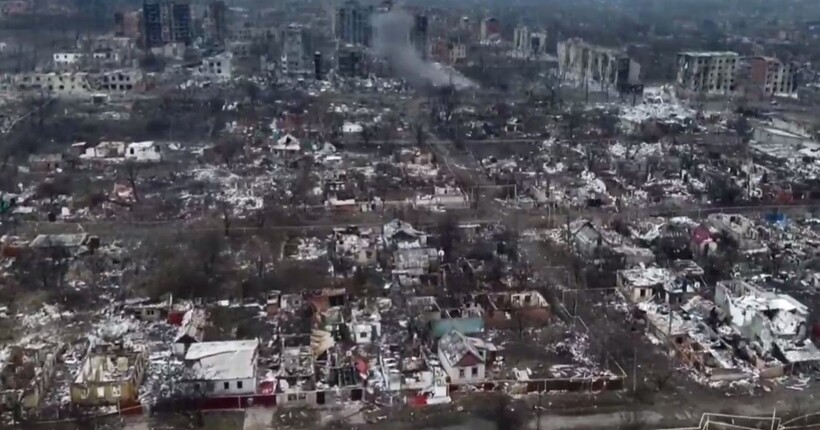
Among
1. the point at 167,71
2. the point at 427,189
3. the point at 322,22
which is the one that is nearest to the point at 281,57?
the point at 167,71

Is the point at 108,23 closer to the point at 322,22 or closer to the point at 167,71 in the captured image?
the point at 322,22

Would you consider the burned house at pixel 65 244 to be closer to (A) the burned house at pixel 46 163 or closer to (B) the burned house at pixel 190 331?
(B) the burned house at pixel 190 331

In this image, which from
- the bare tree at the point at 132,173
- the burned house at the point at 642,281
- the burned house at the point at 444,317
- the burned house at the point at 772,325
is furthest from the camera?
the bare tree at the point at 132,173

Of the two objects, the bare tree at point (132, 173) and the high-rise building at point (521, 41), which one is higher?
the high-rise building at point (521, 41)

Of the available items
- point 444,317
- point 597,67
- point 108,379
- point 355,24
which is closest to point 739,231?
point 444,317

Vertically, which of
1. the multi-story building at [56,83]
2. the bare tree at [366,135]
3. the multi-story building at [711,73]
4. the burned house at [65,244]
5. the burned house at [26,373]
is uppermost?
the multi-story building at [711,73]

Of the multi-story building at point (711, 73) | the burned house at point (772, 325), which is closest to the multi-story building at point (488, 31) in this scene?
the multi-story building at point (711, 73)

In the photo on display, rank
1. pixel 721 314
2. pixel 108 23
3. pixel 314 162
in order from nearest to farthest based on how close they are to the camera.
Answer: pixel 721 314
pixel 314 162
pixel 108 23
